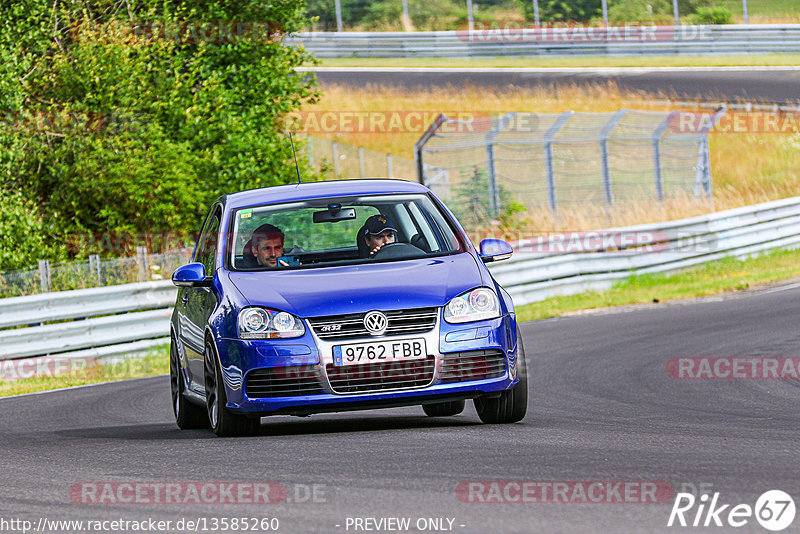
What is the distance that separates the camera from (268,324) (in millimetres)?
7727

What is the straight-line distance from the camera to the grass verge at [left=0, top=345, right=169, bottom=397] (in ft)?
47.8

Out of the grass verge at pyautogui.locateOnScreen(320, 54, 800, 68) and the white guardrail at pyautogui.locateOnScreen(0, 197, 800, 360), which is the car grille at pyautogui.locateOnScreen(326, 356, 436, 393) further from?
the grass verge at pyautogui.locateOnScreen(320, 54, 800, 68)

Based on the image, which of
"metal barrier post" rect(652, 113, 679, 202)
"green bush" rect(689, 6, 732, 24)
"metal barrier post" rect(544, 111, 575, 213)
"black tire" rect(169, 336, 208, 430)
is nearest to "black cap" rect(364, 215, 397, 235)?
"black tire" rect(169, 336, 208, 430)

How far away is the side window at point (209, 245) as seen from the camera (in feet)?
29.7

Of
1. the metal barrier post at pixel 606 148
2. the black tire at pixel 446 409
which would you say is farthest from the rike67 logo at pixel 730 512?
the metal barrier post at pixel 606 148

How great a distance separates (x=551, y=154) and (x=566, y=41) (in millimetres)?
18101

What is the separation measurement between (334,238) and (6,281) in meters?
8.67

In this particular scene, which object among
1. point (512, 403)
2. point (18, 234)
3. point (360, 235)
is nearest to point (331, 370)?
point (512, 403)

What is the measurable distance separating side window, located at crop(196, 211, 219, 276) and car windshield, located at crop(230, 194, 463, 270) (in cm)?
24

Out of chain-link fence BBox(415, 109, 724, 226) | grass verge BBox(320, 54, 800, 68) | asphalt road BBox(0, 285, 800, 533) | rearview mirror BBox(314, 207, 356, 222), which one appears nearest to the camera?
asphalt road BBox(0, 285, 800, 533)

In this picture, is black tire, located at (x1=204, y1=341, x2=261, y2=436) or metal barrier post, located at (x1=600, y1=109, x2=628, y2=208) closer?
black tire, located at (x1=204, y1=341, x2=261, y2=436)

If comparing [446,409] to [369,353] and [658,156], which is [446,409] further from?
[658,156]

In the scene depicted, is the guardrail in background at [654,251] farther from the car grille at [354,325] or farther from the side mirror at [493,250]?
the car grille at [354,325]

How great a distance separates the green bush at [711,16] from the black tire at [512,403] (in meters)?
35.5
